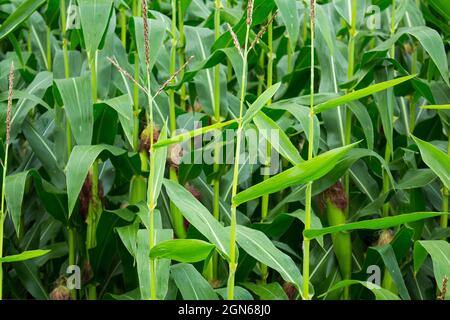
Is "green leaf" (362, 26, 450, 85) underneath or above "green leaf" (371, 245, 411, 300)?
above

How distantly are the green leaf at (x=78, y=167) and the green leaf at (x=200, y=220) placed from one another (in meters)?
0.26

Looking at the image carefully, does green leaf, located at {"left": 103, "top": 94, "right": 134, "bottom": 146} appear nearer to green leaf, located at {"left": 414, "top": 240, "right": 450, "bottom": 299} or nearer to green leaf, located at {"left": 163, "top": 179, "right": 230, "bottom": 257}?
green leaf, located at {"left": 163, "top": 179, "right": 230, "bottom": 257}

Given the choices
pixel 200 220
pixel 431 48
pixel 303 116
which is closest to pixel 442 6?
pixel 431 48

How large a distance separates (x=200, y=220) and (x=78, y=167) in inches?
15.1

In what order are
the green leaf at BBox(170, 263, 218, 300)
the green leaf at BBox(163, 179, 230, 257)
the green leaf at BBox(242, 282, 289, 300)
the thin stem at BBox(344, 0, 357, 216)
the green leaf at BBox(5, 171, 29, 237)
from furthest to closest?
the thin stem at BBox(344, 0, 357, 216) → the green leaf at BBox(242, 282, 289, 300) → the green leaf at BBox(5, 171, 29, 237) → the green leaf at BBox(170, 263, 218, 300) → the green leaf at BBox(163, 179, 230, 257)

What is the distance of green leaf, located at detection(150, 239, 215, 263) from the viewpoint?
49.5 inches

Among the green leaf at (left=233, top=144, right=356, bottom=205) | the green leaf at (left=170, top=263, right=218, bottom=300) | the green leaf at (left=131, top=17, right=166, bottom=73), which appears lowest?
the green leaf at (left=170, top=263, right=218, bottom=300)

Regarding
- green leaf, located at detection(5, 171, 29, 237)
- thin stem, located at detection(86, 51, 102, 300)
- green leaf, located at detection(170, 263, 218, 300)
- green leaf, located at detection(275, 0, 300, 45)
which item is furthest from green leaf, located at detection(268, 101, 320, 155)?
green leaf, located at detection(5, 171, 29, 237)

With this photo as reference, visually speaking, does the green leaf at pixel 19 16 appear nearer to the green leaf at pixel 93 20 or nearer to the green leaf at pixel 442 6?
the green leaf at pixel 93 20

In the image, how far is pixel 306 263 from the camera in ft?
4.62

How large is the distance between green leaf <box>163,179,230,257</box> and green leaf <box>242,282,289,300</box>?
44 cm
